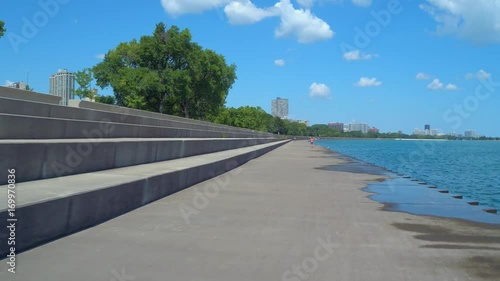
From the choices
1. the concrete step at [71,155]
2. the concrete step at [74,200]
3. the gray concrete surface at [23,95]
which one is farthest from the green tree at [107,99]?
the concrete step at [74,200]

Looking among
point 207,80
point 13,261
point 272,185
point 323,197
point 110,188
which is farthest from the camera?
point 207,80

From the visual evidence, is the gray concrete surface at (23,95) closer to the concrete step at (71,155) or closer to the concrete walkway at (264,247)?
the concrete step at (71,155)

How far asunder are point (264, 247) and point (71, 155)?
189 inches

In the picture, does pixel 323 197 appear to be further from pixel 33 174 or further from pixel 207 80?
pixel 207 80

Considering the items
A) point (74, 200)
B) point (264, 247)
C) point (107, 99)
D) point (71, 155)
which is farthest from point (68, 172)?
point (107, 99)

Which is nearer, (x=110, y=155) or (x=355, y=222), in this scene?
(x=355, y=222)

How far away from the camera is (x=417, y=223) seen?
9.17 meters

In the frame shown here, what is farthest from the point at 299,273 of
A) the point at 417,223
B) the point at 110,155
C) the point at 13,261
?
the point at 110,155

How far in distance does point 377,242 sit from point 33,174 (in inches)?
236

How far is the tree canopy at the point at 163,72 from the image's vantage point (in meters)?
50.0

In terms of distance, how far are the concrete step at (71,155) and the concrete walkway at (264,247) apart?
5.53 feet

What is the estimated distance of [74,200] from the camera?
6.79 metres

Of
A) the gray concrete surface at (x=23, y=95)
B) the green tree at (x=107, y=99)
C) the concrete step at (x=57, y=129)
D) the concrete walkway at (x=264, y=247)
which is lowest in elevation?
the concrete walkway at (x=264, y=247)

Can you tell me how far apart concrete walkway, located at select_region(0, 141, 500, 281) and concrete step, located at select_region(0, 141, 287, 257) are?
0.65ft
